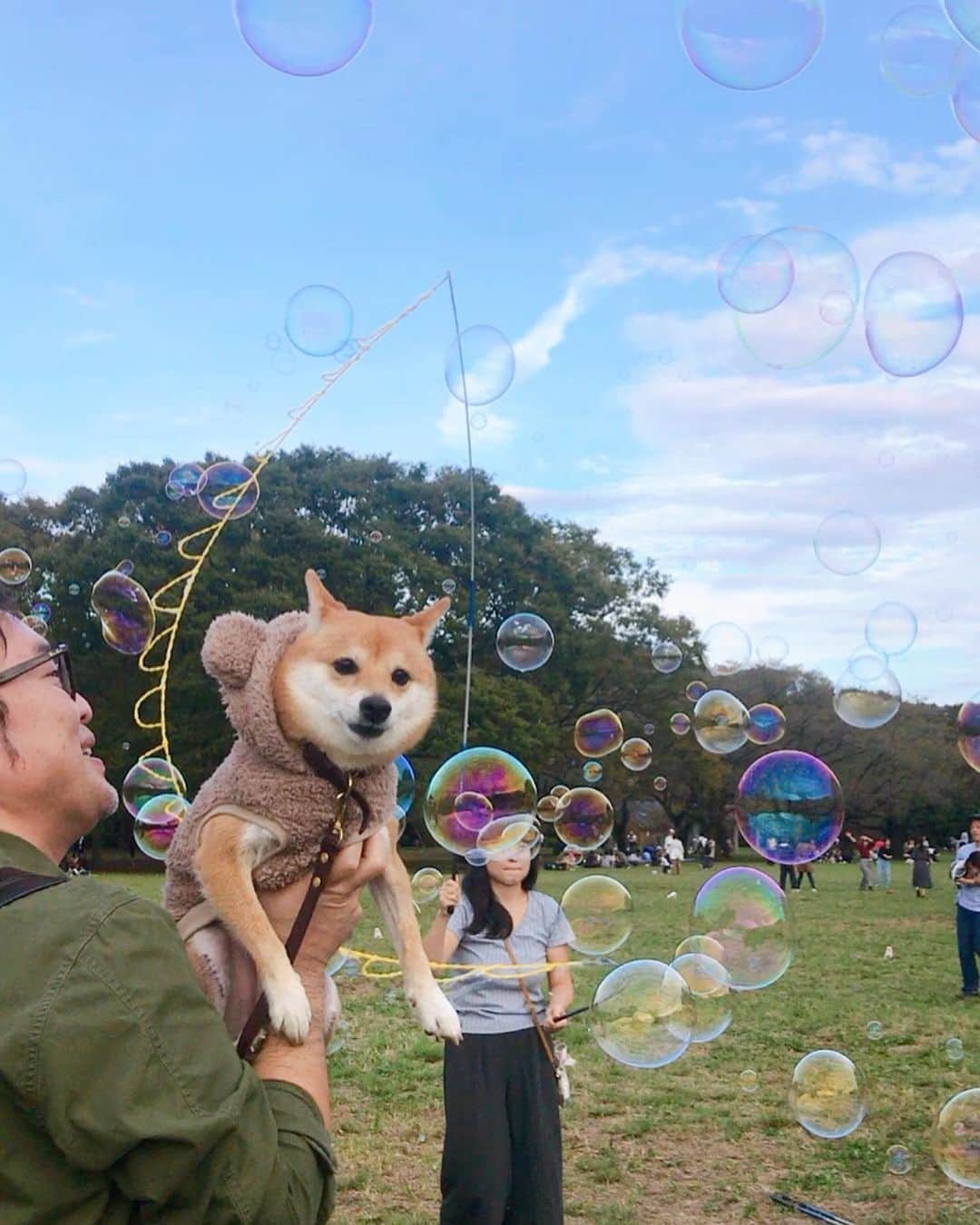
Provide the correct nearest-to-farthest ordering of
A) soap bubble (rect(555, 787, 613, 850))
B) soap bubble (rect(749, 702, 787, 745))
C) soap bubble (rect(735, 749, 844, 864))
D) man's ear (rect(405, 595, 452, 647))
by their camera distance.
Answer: man's ear (rect(405, 595, 452, 647)) → soap bubble (rect(735, 749, 844, 864)) → soap bubble (rect(555, 787, 613, 850)) → soap bubble (rect(749, 702, 787, 745))

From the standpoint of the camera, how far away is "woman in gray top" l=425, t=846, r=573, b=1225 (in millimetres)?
4172

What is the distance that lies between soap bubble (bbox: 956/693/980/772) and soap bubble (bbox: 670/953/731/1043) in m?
2.92

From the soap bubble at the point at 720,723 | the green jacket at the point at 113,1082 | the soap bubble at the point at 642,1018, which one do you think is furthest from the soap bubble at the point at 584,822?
the green jacket at the point at 113,1082

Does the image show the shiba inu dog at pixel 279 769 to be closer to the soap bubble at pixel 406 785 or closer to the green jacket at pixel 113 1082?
the green jacket at pixel 113 1082

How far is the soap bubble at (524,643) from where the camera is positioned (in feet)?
27.0

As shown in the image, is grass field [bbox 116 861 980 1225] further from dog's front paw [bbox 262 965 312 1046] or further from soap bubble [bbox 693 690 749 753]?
dog's front paw [bbox 262 965 312 1046]

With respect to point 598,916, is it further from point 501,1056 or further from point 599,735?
point 599,735

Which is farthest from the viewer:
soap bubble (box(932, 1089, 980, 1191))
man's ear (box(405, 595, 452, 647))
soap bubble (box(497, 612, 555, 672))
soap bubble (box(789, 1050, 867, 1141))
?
soap bubble (box(497, 612, 555, 672))

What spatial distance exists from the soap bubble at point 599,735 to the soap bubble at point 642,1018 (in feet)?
12.4

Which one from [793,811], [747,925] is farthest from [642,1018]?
[793,811]

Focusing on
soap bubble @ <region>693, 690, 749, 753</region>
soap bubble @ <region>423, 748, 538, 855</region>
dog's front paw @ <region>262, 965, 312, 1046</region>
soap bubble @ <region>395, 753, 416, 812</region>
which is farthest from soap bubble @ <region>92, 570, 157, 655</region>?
dog's front paw @ <region>262, 965, 312, 1046</region>

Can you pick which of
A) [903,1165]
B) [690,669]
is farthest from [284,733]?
[690,669]

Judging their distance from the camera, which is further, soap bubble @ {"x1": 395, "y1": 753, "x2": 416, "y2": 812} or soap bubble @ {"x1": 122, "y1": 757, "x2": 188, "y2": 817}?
soap bubble @ {"x1": 122, "y1": 757, "x2": 188, "y2": 817}

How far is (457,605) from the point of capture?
26859 mm
